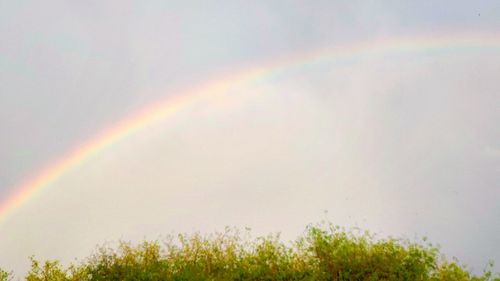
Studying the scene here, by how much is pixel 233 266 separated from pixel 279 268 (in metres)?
5.24

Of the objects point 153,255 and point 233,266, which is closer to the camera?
point 233,266

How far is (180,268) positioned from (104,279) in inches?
256

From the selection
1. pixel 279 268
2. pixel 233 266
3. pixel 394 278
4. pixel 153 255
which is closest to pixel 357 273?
pixel 394 278

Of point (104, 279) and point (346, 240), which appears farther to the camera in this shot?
point (104, 279)

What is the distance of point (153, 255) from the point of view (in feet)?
164

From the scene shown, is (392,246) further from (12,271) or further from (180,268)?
(12,271)

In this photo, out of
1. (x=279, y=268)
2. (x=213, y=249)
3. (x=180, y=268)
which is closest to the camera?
(x=279, y=268)

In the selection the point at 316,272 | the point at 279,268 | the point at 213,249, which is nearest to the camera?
the point at 316,272

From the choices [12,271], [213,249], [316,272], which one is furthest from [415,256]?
[12,271]

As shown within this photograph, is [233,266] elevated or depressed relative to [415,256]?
elevated

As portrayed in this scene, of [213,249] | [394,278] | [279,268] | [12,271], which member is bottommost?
[394,278]

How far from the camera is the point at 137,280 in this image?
140ft

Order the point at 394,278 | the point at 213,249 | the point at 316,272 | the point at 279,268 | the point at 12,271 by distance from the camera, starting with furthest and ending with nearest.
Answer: the point at 12,271 → the point at 213,249 → the point at 279,268 → the point at 316,272 → the point at 394,278

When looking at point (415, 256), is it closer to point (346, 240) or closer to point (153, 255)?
point (346, 240)
